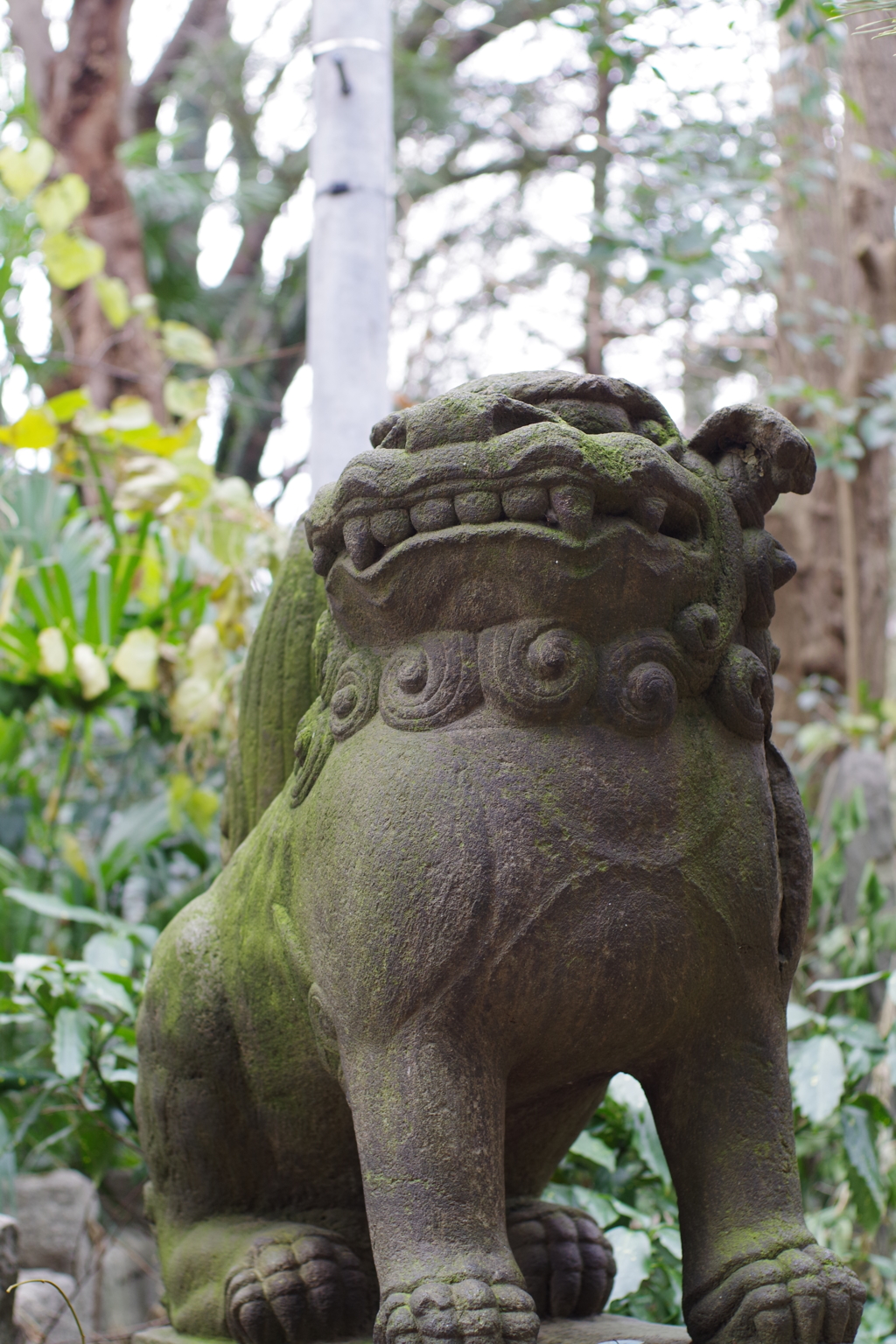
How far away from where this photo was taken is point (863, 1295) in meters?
1.23

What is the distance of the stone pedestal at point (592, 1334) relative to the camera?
136 cm

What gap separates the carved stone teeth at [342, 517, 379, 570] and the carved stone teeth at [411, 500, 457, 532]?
0.06m

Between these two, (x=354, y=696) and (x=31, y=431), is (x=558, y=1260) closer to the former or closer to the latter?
(x=354, y=696)

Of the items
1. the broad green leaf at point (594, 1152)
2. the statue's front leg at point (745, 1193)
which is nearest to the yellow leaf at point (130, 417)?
the broad green leaf at point (594, 1152)

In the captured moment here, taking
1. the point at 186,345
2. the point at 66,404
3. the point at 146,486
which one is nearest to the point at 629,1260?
the point at 146,486

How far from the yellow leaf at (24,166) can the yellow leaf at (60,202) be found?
0.16 feet

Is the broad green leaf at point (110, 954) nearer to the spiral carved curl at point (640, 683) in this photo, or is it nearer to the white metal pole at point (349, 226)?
the white metal pole at point (349, 226)

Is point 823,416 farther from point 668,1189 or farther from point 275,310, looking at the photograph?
point 275,310

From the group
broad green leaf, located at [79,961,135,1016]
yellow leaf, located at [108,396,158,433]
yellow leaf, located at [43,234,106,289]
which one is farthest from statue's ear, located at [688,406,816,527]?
yellow leaf, located at [43,234,106,289]

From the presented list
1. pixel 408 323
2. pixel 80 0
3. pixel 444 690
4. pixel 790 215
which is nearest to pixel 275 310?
pixel 408 323

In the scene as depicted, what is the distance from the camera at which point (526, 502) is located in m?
1.24

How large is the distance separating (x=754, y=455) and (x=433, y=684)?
0.44 metres

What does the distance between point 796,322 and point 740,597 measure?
3.37m

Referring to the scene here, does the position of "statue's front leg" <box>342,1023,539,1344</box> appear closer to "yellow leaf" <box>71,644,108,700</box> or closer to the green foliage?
the green foliage
